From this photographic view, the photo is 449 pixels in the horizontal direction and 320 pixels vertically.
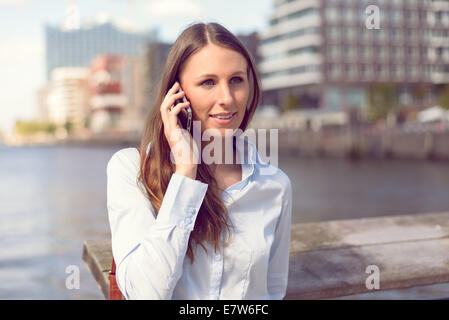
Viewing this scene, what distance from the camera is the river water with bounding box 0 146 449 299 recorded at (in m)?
8.47

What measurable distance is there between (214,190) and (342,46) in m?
78.8

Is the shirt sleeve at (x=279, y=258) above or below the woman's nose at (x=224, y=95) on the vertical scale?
below

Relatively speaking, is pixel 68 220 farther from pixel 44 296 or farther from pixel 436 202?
pixel 436 202

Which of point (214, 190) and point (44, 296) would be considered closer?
point (214, 190)

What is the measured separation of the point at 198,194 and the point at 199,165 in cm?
22

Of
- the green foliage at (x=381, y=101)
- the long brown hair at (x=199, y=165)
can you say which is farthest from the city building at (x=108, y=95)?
the long brown hair at (x=199, y=165)

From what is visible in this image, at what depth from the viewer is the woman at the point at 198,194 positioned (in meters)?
1.63

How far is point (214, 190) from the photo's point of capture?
183 centimetres

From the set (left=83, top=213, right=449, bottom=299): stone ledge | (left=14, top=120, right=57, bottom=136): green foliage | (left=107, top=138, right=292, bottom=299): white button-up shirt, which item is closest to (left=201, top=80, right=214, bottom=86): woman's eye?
(left=107, top=138, right=292, bottom=299): white button-up shirt

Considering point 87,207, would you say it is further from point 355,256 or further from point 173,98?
point 173,98

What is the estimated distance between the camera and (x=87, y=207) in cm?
2031

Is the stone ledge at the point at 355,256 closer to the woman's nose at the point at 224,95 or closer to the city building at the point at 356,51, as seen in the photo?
the woman's nose at the point at 224,95
